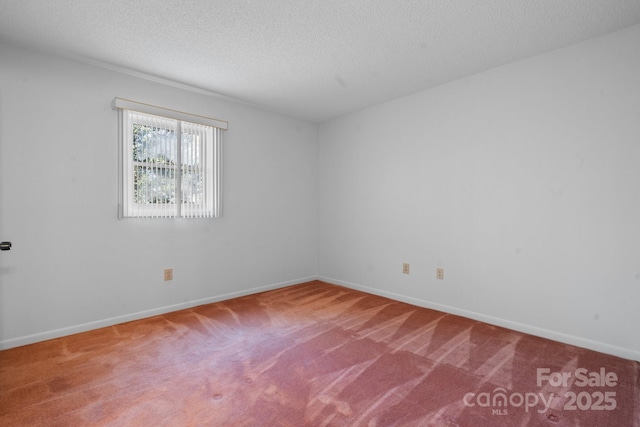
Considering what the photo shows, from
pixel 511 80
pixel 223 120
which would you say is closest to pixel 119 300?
pixel 223 120

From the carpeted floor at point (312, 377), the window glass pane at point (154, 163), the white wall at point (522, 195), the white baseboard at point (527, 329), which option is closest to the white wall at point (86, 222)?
the window glass pane at point (154, 163)

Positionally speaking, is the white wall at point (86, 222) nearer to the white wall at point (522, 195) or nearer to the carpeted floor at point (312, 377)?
the carpeted floor at point (312, 377)

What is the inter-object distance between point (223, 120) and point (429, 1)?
2.56 meters

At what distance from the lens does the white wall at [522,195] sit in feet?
7.87

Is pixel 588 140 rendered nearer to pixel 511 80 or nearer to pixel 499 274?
pixel 511 80

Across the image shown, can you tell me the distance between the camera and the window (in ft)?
10.0

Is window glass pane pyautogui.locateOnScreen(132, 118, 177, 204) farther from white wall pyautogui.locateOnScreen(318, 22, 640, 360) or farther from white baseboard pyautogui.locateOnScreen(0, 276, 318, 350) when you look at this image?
white wall pyautogui.locateOnScreen(318, 22, 640, 360)

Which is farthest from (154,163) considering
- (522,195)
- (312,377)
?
(522,195)

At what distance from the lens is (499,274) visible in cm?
301

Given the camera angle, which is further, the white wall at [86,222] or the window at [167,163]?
the window at [167,163]

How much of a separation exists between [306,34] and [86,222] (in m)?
2.52

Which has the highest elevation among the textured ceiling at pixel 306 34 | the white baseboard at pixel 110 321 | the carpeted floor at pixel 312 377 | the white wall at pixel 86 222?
the textured ceiling at pixel 306 34

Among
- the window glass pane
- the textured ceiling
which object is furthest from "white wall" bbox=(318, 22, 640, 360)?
the window glass pane

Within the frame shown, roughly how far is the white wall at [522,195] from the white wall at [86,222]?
5.80 feet
